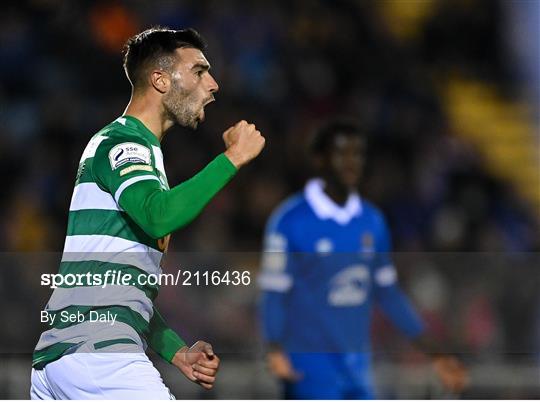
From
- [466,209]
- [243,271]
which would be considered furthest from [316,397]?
[466,209]

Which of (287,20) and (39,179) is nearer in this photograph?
(39,179)

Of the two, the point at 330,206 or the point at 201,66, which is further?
the point at 330,206

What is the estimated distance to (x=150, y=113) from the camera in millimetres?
3178

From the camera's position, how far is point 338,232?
517 centimetres

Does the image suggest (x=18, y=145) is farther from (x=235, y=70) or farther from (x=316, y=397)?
(x=316, y=397)

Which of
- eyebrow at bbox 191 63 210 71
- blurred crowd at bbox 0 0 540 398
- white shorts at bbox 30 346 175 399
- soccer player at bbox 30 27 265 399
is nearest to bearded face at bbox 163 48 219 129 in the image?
eyebrow at bbox 191 63 210 71

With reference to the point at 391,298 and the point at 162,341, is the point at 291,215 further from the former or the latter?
the point at 162,341

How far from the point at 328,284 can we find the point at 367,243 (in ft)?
0.90

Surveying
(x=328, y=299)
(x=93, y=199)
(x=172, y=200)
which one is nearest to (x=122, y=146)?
(x=93, y=199)

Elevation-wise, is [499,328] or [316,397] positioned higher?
[499,328]

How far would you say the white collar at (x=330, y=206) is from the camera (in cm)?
519

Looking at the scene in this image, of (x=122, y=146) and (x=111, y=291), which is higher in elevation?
(x=122, y=146)

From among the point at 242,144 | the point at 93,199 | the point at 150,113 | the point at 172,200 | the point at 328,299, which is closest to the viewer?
the point at 172,200

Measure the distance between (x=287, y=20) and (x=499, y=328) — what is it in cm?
257
